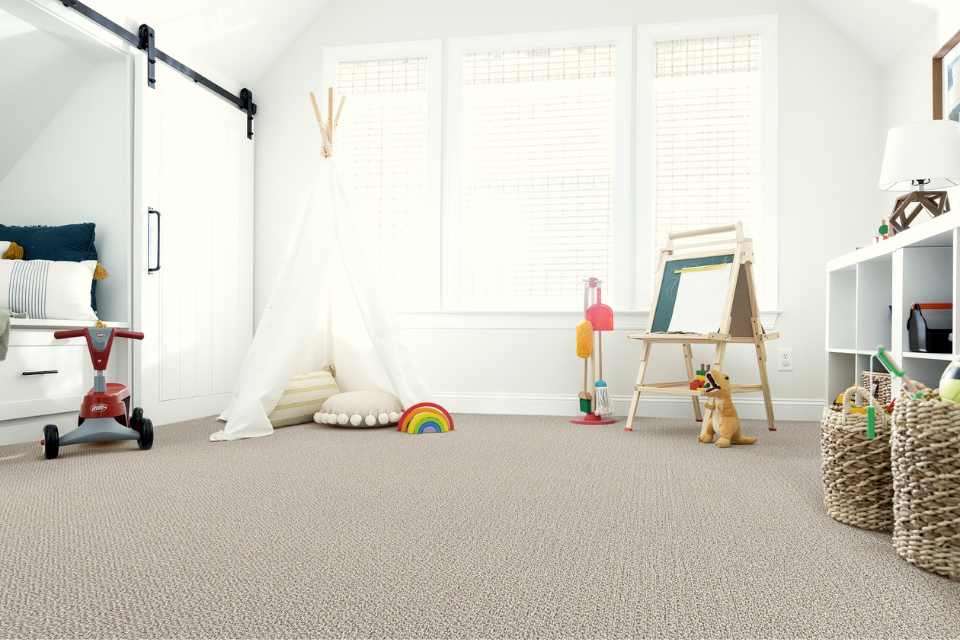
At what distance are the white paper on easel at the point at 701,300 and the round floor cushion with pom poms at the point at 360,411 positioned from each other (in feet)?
4.89

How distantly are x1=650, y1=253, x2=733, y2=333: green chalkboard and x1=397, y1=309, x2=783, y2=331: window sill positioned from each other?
15.8 inches

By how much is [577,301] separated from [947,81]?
82.0 inches

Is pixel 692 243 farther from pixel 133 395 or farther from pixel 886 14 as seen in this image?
pixel 133 395

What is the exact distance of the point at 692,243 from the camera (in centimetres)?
418

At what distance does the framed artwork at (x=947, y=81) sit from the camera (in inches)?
117

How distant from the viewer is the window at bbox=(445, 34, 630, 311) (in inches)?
168

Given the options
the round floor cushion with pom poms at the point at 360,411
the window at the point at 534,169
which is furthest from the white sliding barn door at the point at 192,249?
the window at the point at 534,169

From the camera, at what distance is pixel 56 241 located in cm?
343

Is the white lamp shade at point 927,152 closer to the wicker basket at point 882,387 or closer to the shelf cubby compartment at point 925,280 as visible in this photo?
the shelf cubby compartment at point 925,280

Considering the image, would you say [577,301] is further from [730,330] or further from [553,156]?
[730,330]

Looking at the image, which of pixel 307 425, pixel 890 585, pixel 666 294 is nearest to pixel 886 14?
pixel 666 294

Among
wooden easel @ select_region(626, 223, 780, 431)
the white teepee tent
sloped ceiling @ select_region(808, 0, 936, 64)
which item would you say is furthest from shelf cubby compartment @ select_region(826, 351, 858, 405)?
the white teepee tent

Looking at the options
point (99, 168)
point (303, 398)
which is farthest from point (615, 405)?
point (99, 168)

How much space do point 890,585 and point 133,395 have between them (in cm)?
337
